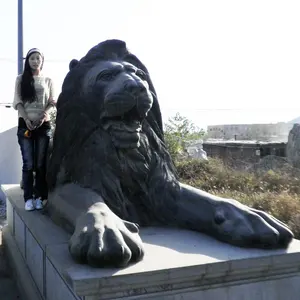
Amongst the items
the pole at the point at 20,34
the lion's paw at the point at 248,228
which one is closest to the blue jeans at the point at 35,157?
the lion's paw at the point at 248,228

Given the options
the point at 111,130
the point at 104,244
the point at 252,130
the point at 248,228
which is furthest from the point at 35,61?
the point at 252,130

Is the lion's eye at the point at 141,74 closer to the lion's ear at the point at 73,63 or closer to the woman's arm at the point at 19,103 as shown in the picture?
the lion's ear at the point at 73,63

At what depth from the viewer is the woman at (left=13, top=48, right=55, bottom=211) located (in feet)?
12.2

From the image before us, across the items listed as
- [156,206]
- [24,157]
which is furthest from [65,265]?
[24,157]

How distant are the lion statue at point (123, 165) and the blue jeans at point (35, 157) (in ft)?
1.62

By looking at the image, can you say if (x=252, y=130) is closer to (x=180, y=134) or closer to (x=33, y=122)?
(x=180, y=134)

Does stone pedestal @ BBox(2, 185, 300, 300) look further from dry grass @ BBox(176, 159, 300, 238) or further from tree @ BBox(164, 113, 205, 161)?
tree @ BBox(164, 113, 205, 161)

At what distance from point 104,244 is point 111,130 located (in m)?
1.05

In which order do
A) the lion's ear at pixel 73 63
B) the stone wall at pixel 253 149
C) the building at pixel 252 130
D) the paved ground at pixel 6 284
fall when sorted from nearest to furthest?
the lion's ear at pixel 73 63
the paved ground at pixel 6 284
the stone wall at pixel 253 149
the building at pixel 252 130

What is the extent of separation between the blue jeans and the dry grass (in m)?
2.86

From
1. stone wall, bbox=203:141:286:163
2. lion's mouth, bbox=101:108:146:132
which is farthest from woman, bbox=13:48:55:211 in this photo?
stone wall, bbox=203:141:286:163

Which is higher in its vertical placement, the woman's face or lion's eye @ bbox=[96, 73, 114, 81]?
the woman's face

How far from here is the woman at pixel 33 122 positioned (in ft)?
12.2

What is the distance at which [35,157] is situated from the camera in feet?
12.4
